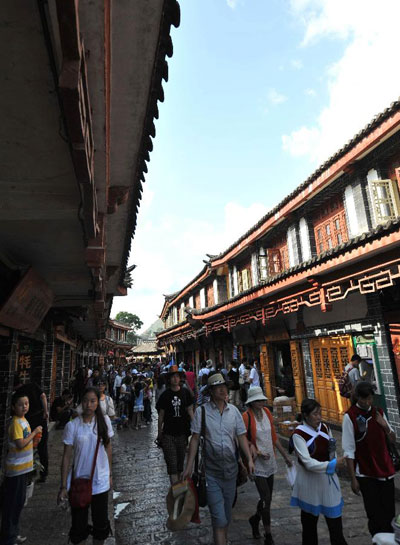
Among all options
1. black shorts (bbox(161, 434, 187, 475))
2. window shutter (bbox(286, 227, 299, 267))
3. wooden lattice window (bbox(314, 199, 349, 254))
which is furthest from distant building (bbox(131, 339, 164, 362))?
black shorts (bbox(161, 434, 187, 475))

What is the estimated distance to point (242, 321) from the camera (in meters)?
12.3

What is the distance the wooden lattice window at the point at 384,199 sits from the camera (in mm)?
8328

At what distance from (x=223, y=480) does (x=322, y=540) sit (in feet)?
4.91

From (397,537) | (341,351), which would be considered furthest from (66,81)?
(341,351)

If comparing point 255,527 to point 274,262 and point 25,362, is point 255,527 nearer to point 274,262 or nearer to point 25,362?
point 25,362

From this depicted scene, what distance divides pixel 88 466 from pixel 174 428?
189cm

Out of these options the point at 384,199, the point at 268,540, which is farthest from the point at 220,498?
the point at 384,199

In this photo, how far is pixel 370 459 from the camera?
345 centimetres

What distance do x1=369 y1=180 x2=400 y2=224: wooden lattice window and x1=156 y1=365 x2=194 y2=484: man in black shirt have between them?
6465 mm

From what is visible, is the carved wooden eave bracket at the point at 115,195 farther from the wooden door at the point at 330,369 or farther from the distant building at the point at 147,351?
the distant building at the point at 147,351

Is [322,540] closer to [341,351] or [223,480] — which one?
[223,480]

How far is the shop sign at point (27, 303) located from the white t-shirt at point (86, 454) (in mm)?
2325

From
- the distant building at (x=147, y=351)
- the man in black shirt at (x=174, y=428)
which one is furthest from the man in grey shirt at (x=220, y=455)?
the distant building at (x=147, y=351)

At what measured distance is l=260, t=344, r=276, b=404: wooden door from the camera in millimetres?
13422
